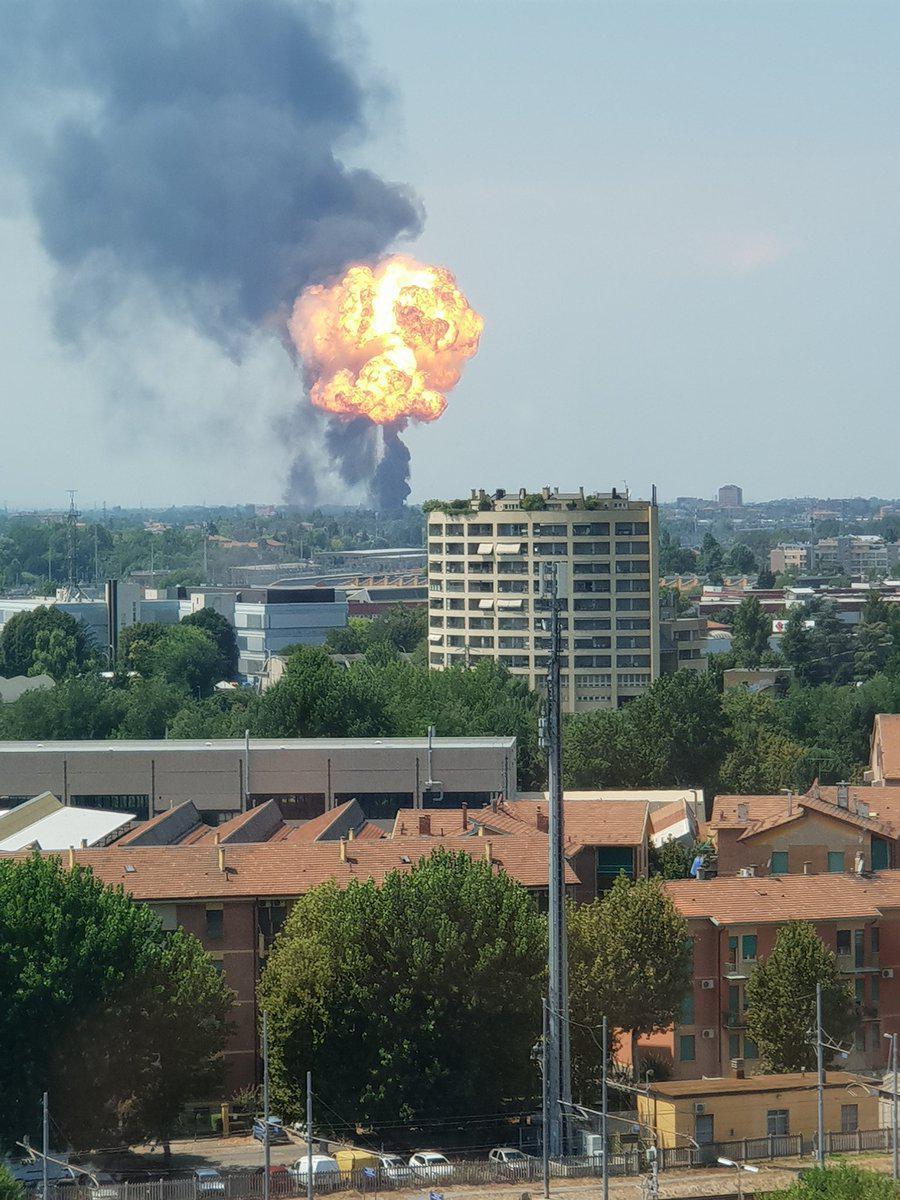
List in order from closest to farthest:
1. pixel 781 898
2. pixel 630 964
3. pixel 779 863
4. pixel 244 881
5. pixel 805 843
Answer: pixel 630 964 < pixel 244 881 < pixel 781 898 < pixel 779 863 < pixel 805 843

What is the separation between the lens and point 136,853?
42250 millimetres

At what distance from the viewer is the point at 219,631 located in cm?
14350

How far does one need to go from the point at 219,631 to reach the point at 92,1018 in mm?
110075

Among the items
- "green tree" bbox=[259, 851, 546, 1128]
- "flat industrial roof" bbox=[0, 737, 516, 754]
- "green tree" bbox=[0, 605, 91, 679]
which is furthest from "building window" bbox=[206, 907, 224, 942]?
"green tree" bbox=[0, 605, 91, 679]

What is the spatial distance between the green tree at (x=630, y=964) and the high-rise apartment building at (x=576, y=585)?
212 ft

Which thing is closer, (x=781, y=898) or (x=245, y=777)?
(x=781, y=898)

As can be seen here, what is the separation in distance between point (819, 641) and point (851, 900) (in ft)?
322

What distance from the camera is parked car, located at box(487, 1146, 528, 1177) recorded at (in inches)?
1251

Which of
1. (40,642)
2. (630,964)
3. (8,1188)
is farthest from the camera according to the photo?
(40,642)

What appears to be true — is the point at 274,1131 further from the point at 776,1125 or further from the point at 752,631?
the point at 752,631

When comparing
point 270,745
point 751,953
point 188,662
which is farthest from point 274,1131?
point 188,662

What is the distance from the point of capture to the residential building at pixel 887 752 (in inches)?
2655

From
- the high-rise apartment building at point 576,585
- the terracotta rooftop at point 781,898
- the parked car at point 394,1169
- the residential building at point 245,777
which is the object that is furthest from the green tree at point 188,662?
the parked car at point 394,1169

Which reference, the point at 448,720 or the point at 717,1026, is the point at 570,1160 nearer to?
the point at 717,1026
